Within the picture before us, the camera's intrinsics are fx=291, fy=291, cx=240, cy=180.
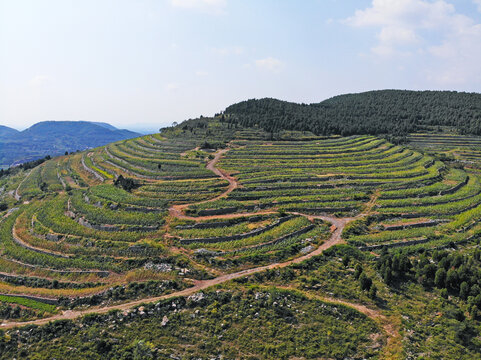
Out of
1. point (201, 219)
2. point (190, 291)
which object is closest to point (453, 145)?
point (201, 219)

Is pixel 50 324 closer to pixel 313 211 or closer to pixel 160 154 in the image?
pixel 313 211

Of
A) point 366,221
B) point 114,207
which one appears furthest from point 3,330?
point 366,221

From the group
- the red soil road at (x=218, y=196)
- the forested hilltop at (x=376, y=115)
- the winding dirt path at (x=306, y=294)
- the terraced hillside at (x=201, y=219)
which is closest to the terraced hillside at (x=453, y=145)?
the forested hilltop at (x=376, y=115)

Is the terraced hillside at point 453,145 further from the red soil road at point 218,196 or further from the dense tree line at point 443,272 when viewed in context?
the red soil road at point 218,196

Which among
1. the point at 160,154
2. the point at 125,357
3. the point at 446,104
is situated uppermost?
the point at 446,104

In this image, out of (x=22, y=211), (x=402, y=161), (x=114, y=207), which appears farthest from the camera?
(x=402, y=161)

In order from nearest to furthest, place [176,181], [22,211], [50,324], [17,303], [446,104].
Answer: [50,324]
[17,303]
[22,211]
[176,181]
[446,104]
